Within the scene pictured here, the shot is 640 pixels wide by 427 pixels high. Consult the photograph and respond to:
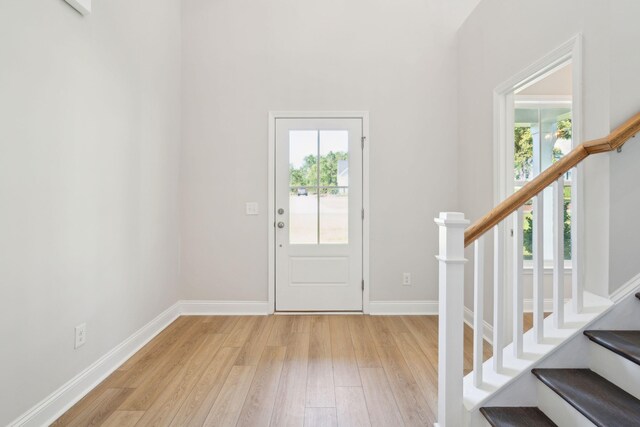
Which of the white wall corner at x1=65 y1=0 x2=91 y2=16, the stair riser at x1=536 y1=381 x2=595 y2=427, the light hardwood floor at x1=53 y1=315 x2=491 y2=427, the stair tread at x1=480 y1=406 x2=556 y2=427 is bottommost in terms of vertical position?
the light hardwood floor at x1=53 y1=315 x2=491 y2=427

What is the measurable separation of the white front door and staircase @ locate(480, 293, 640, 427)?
82.0 inches

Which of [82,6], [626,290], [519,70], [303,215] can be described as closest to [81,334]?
[82,6]

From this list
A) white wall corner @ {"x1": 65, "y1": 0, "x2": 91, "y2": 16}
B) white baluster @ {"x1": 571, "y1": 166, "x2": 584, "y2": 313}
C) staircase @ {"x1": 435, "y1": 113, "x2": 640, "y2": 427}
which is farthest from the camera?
white wall corner @ {"x1": 65, "y1": 0, "x2": 91, "y2": 16}

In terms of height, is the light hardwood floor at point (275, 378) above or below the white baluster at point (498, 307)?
below

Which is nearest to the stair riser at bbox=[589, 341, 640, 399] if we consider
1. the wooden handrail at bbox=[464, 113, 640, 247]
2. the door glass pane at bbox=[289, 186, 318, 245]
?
the wooden handrail at bbox=[464, 113, 640, 247]

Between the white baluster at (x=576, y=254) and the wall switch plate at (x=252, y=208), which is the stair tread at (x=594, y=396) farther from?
the wall switch plate at (x=252, y=208)

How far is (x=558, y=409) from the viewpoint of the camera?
1.48 metres

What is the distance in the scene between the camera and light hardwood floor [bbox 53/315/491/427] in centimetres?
184

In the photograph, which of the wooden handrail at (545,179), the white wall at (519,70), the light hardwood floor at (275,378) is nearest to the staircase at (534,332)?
the wooden handrail at (545,179)

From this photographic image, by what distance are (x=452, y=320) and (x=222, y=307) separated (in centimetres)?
256

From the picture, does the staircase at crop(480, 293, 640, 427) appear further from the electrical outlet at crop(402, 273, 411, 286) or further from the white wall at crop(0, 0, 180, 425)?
the white wall at crop(0, 0, 180, 425)

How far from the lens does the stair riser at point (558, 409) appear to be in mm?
1359

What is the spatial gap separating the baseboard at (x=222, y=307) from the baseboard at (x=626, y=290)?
2757mm

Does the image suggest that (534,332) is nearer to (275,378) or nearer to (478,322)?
(478,322)
